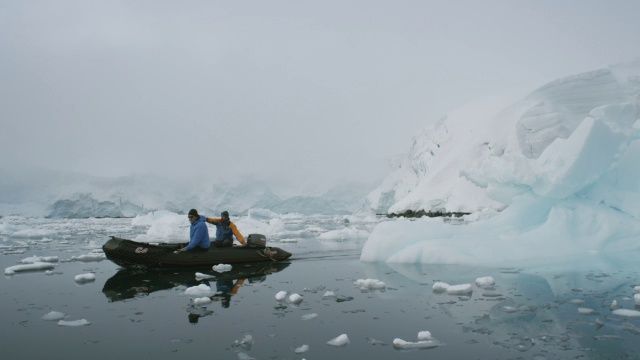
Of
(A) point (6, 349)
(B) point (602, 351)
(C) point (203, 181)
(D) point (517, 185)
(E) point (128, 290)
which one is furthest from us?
(C) point (203, 181)

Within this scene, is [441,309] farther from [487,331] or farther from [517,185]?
[517,185]

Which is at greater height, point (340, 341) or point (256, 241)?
point (256, 241)

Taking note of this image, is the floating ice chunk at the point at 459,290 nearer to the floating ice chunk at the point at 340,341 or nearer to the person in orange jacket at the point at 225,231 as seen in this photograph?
the floating ice chunk at the point at 340,341

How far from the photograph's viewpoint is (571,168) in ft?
41.3

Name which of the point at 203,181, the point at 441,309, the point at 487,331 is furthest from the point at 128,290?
the point at 203,181

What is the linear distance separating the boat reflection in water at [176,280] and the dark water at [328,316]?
0.04 metres

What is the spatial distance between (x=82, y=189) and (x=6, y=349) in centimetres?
6998

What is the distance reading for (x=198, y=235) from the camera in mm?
10891

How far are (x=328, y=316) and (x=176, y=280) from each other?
14.6ft

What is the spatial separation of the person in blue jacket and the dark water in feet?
3.78

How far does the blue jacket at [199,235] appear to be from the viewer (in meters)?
10.7

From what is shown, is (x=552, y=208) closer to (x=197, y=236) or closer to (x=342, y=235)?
(x=197, y=236)

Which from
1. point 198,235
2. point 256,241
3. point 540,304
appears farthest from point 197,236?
point 540,304

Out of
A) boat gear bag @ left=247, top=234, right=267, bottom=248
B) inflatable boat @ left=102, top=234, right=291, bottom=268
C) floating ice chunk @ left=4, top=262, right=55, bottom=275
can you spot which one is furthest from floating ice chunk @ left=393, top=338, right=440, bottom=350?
floating ice chunk @ left=4, top=262, right=55, bottom=275
